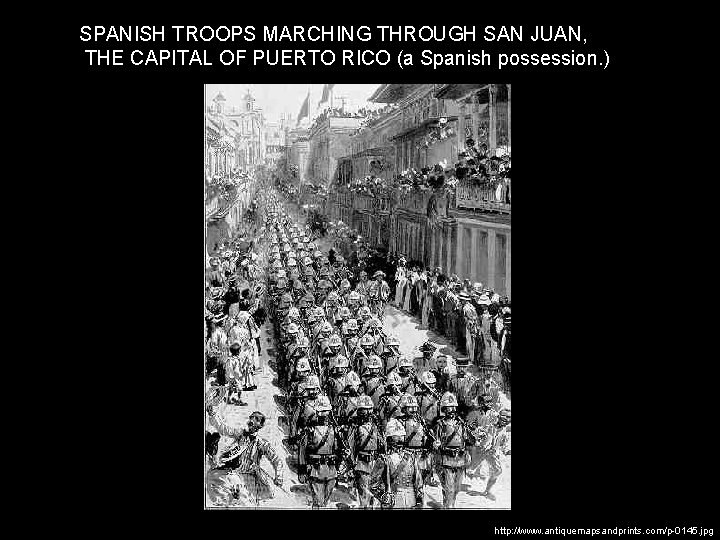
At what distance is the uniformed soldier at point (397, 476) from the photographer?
10.0 m

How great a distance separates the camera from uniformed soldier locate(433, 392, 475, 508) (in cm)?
1016

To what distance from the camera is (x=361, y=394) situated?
1041 centimetres

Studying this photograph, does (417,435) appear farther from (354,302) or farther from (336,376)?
(354,302)

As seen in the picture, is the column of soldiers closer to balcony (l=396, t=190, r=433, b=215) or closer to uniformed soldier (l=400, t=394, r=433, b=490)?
uniformed soldier (l=400, t=394, r=433, b=490)

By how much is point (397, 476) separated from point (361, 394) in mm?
1078

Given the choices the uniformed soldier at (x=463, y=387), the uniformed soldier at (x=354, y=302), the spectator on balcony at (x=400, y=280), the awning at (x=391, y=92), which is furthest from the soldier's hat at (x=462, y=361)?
the awning at (x=391, y=92)

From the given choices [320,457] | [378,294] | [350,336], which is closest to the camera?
[320,457]

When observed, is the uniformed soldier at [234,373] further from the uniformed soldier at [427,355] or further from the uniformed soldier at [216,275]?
the uniformed soldier at [427,355]

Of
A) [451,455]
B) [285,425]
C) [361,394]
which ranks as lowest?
[451,455]

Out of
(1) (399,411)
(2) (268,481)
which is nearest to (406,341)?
(1) (399,411)

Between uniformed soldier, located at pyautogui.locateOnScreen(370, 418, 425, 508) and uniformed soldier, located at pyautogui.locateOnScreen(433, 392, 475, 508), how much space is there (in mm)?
301

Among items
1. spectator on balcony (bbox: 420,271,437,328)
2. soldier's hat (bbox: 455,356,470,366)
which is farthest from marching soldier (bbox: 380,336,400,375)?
soldier's hat (bbox: 455,356,470,366)

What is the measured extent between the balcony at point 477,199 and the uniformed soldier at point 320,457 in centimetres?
317

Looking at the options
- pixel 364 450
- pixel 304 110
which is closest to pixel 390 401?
pixel 364 450
